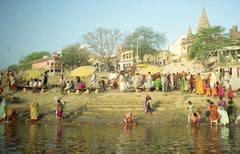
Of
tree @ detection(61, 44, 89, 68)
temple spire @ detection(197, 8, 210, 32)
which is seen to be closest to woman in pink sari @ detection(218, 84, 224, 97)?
→ tree @ detection(61, 44, 89, 68)

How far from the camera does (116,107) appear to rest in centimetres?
2148

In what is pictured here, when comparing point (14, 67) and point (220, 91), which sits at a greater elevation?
point (14, 67)

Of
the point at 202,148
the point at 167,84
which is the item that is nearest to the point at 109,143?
the point at 202,148

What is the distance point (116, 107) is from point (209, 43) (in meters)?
30.9

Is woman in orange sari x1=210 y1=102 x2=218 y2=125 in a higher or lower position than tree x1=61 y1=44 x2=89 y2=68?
lower

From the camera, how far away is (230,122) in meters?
18.4

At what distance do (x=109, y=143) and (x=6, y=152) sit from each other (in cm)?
351

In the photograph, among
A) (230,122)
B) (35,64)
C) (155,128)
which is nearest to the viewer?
(155,128)

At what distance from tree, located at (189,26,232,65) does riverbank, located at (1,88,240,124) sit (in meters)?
27.3

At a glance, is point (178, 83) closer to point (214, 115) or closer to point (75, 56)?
point (214, 115)

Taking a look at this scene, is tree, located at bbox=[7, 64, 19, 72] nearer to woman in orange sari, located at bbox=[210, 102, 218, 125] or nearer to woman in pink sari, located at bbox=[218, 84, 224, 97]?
woman in pink sari, located at bbox=[218, 84, 224, 97]

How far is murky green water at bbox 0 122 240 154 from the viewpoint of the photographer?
10.7 metres

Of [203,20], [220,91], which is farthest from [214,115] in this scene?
[203,20]

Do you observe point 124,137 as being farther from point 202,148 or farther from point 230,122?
point 230,122
